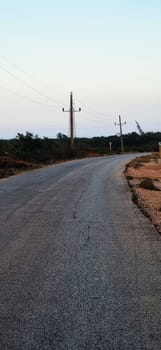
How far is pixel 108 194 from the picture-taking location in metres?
19.4

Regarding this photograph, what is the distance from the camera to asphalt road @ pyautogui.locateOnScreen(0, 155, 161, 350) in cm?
524

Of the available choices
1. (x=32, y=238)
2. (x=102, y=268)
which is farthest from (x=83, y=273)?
(x=32, y=238)

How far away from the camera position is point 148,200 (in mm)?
17750

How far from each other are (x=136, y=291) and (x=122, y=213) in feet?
24.8

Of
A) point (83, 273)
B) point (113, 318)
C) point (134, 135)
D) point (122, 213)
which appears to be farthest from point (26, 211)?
point (134, 135)

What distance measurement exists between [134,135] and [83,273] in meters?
146

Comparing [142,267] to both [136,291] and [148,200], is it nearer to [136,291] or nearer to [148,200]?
[136,291]

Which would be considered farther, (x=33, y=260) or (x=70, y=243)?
(x=70, y=243)

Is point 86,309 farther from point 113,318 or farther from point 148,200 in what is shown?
point 148,200

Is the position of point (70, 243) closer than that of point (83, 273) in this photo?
No

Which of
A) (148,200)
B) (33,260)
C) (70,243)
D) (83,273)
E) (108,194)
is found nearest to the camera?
(83,273)

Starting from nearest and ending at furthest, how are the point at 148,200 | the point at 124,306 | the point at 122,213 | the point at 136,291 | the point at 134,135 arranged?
the point at 124,306 → the point at 136,291 → the point at 122,213 → the point at 148,200 → the point at 134,135

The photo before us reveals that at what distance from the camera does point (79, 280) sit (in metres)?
7.32

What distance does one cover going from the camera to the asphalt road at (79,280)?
5.24 m
